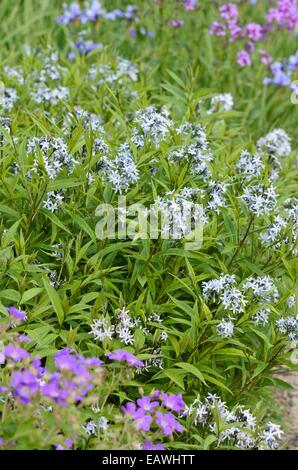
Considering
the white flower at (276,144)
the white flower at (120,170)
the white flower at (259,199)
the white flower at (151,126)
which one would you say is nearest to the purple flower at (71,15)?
the white flower at (276,144)

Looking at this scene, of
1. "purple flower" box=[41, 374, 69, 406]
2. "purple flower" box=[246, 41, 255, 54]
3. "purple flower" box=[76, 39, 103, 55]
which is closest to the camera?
"purple flower" box=[41, 374, 69, 406]

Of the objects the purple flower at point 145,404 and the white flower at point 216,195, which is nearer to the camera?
the purple flower at point 145,404

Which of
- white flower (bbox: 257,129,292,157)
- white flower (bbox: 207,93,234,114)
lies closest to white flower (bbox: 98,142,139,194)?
white flower (bbox: 257,129,292,157)

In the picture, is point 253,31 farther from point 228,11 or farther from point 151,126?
point 151,126

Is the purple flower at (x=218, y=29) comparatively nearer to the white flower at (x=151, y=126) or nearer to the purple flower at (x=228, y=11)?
the purple flower at (x=228, y=11)

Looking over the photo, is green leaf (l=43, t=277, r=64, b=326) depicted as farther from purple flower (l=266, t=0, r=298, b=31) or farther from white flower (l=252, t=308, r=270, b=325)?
purple flower (l=266, t=0, r=298, b=31)

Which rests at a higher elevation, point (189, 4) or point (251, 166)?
point (189, 4)

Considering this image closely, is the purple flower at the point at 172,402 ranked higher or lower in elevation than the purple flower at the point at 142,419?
lower

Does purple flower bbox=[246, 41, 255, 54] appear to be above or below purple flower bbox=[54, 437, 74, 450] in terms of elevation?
above

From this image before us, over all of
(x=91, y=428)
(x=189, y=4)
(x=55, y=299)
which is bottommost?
(x=91, y=428)

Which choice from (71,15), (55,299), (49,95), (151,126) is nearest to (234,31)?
(71,15)

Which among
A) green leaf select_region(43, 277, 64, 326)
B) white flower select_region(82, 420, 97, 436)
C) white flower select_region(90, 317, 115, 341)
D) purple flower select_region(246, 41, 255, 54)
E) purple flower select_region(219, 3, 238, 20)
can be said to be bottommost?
white flower select_region(82, 420, 97, 436)
